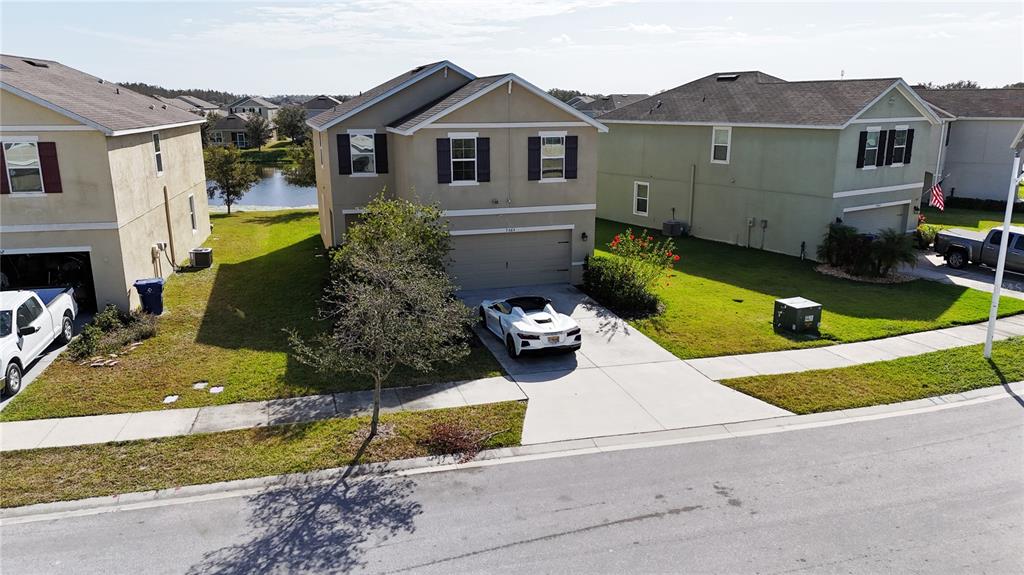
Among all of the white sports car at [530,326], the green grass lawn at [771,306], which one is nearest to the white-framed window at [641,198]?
the green grass lawn at [771,306]

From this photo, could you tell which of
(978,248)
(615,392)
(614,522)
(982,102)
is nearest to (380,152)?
(615,392)

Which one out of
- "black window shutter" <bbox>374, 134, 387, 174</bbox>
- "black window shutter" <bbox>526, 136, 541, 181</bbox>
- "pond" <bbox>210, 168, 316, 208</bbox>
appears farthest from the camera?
"pond" <bbox>210, 168, 316, 208</bbox>

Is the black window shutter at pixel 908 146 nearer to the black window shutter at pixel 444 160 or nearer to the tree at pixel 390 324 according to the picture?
the black window shutter at pixel 444 160

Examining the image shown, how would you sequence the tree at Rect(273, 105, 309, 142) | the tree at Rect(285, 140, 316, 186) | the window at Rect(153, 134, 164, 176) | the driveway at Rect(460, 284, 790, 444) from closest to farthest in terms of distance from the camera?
the driveway at Rect(460, 284, 790, 444) < the window at Rect(153, 134, 164, 176) < the tree at Rect(285, 140, 316, 186) < the tree at Rect(273, 105, 309, 142)

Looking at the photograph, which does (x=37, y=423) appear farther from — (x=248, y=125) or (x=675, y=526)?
(x=248, y=125)

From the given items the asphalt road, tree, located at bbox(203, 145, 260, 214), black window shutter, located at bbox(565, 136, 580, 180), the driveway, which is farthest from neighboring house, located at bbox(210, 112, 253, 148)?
the asphalt road

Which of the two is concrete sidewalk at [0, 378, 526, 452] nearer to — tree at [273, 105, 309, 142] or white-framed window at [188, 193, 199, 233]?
white-framed window at [188, 193, 199, 233]

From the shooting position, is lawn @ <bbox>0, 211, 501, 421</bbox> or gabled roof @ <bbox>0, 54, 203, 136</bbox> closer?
lawn @ <bbox>0, 211, 501, 421</bbox>
